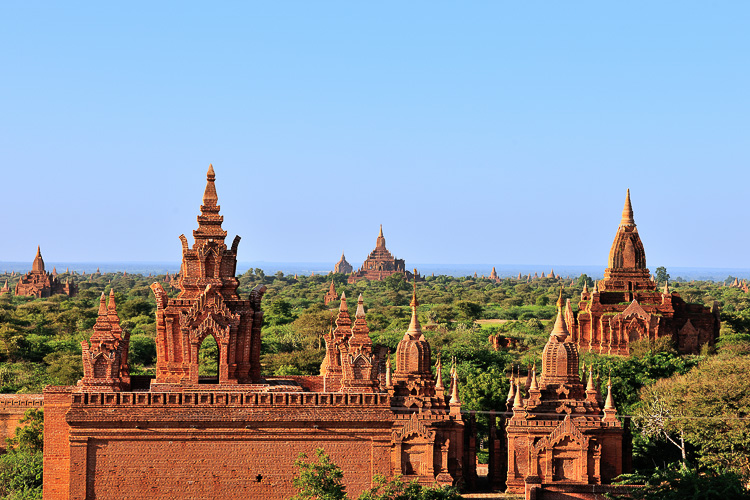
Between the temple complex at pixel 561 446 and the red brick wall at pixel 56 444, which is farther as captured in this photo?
the temple complex at pixel 561 446

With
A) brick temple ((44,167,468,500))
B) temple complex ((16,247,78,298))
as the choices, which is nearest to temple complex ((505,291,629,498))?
brick temple ((44,167,468,500))

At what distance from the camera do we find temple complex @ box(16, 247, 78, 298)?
15212 cm

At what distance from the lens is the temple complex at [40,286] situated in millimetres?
152125

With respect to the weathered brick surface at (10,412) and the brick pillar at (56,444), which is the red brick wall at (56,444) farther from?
the weathered brick surface at (10,412)

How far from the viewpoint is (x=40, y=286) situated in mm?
152750

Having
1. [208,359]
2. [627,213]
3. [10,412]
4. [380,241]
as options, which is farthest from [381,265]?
[10,412]

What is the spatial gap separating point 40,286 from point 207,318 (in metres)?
135

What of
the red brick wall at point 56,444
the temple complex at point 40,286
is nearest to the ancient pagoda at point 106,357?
the red brick wall at point 56,444

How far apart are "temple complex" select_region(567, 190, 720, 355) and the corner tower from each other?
140 ft

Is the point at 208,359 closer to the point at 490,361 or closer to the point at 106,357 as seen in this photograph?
the point at 490,361

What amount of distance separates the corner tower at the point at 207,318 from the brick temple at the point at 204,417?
28 millimetres

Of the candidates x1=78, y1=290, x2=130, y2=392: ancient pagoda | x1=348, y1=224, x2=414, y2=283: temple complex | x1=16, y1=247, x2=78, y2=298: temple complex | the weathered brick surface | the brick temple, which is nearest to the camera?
the brick temple

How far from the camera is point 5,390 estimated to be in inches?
2093

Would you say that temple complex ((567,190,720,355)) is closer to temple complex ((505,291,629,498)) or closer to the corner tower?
temple complex ((505,291,629,498))
